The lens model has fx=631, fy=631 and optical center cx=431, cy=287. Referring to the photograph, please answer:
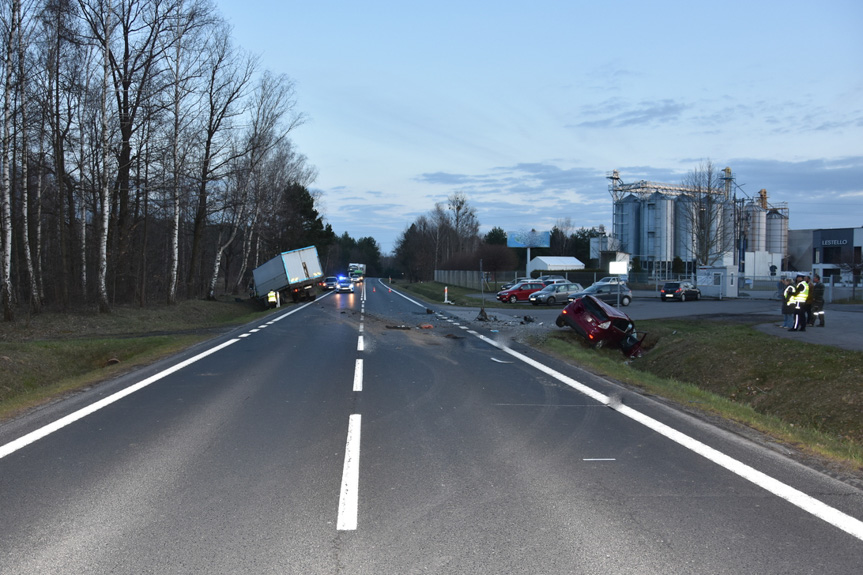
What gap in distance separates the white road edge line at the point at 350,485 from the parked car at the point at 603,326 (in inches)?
507

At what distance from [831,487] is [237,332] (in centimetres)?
1831

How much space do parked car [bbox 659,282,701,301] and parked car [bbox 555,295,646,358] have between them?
27930 millimetres

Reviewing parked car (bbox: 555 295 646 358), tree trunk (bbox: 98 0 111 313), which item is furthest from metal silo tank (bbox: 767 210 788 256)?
tree trunk (bbox: 98 0 111 313)

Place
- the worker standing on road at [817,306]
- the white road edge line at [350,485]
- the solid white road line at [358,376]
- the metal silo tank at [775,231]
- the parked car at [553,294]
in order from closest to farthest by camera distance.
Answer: the white road edge line at [350,485]
the solid white road line at [358,376]
the worker standing on road at [817,306]
the parked car at [553,294]
the metal silo tank at [775,231]

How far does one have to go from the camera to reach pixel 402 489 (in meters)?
5.29

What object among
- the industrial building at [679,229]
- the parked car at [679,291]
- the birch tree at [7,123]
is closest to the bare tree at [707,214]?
the industrial building at [679,229]

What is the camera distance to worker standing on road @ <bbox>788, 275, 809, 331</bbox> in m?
19.1

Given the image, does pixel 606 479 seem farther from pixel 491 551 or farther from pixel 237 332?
pixel 237 332

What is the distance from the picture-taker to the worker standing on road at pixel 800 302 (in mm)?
19125

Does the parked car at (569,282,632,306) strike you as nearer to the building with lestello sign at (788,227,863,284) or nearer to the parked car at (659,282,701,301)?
the parked car at (659,282,701,301)

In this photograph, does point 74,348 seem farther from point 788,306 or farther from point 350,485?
point 788,306

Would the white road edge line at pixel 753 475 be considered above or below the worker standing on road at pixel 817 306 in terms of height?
below

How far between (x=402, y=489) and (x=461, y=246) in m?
125

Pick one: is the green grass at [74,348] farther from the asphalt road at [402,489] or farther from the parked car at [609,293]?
the parked car at [609,293]
